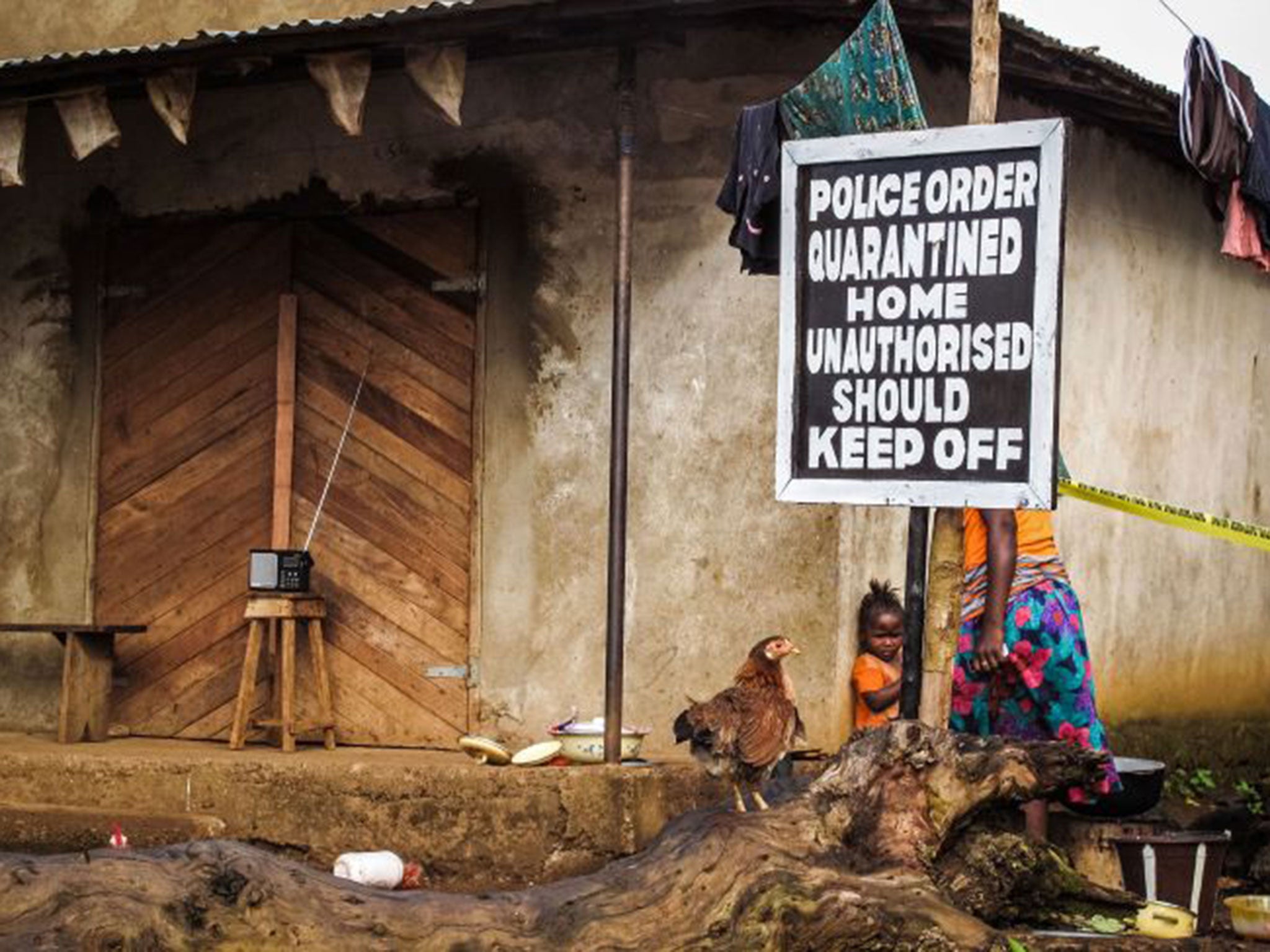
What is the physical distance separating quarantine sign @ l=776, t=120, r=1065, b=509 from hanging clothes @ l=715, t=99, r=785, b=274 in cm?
139

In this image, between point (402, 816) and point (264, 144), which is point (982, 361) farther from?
point (264, 144)

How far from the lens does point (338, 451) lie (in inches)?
388

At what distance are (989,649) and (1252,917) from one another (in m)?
1.27

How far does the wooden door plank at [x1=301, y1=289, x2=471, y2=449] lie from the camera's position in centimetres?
965

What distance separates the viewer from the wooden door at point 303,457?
9.65 metres

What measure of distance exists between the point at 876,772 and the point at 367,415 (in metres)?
4.25

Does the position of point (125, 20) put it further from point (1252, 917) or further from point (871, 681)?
point (1252, 917)

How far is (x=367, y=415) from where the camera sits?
980 centimetres

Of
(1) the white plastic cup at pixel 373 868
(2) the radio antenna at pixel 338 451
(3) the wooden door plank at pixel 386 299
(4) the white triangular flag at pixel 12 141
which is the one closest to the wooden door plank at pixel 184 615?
(2) the radio antenna at pixel 338 451

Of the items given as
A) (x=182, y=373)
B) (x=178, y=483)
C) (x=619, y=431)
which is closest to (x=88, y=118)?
(x=182, y=373)

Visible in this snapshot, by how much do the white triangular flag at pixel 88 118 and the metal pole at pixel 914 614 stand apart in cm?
424

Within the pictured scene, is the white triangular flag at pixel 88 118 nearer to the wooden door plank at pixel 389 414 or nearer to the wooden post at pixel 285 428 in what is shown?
the wooden post at pixel 285 428

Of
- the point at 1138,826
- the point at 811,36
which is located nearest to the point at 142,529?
the point at 811,36

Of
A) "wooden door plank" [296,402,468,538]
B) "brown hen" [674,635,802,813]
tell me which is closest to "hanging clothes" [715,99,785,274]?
"brown hen" [674,635,802,813]
